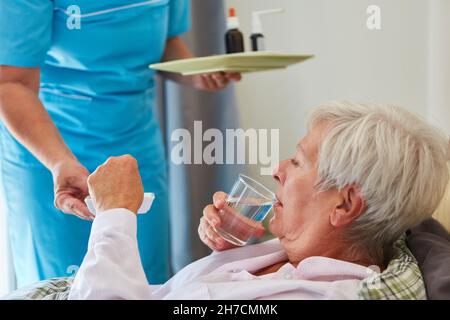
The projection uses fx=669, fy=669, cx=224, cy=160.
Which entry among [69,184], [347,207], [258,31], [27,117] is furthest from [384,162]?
[27,117]

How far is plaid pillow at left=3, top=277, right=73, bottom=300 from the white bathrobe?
20 cm

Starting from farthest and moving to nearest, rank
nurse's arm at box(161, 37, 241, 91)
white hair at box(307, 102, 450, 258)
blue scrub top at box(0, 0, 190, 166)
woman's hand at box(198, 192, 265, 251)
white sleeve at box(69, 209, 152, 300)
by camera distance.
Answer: nurse's arm at box(161, 37, 241, 91), blue scrub top at box(0, 0, 190, 166), woman's hand at box(198, 192, 265, 251), white hair at box(307, 102, 450, 258), white sleeve at box(69, 209, 152, 300)

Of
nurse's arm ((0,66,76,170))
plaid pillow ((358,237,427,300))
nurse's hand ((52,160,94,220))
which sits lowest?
plaid pillow ((358,237,427,300))

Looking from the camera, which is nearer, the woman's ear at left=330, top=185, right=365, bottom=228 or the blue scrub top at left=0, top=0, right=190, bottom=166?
the woman's ear at left=330, top=185, right=365, bottom=228

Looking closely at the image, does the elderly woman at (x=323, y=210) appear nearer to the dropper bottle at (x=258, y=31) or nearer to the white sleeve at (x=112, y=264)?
the white sleeve at (x=112, y=264)

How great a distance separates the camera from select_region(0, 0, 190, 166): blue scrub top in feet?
4.44

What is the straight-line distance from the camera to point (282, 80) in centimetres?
144

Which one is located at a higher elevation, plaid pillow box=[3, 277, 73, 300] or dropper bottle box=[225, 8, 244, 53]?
dropper bottle box=[225, 8, 244, 53]

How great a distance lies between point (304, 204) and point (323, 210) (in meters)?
0.04

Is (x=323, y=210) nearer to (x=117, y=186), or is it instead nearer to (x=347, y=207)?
(x=347, y=207)

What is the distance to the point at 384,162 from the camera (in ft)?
3.73

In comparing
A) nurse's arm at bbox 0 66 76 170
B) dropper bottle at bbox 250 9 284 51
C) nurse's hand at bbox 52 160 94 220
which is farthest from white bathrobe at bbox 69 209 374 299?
dropper bottle at bbox 250 9 284 51

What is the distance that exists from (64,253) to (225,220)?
44 cm

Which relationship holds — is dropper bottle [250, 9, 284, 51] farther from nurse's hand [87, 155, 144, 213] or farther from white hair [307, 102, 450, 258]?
nurse's hand [87, 155, 144, 213]
